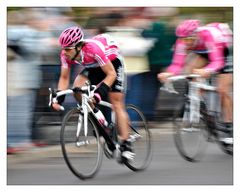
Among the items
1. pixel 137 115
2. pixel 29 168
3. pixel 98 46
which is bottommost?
pixel 29 168

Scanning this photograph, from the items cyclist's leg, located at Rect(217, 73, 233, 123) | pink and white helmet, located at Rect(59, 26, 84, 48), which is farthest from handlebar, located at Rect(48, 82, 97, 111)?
cyclist's leg, located at Rect(217, 73, 233, 123)

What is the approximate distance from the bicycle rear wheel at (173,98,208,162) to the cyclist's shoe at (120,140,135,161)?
0.83 metres

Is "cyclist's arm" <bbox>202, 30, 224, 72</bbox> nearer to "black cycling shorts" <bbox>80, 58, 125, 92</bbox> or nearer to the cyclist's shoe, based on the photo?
"black cycling shorts" <bbox>80, 58, 125, 92</bbox>

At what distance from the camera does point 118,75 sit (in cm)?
849

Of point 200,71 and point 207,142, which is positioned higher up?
point 200,71

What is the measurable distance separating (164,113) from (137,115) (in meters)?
2.33

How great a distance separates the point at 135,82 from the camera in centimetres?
1105

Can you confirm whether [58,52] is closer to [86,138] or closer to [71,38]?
[71,38]

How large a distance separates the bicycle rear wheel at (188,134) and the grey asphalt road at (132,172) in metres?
0.12

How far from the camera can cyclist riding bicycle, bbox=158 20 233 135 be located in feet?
30.2

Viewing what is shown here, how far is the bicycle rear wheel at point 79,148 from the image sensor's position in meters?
7.89
